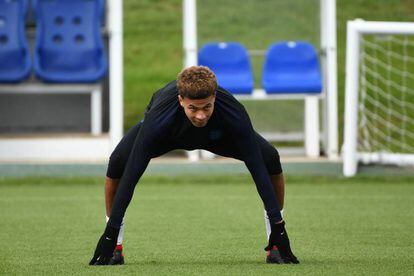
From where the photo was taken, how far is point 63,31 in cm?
1332

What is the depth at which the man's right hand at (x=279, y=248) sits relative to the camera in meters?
5.64

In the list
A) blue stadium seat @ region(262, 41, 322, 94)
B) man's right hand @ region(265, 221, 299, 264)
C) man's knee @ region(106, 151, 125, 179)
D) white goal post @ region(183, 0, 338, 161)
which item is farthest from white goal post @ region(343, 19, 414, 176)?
man's knee @ region(106, 151, 125, 179)

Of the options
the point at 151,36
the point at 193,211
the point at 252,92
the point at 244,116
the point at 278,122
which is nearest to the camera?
the point at 244,116

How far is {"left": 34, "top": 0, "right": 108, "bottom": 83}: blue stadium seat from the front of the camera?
13.1 m

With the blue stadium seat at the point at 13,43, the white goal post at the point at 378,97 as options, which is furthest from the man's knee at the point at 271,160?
the blue stadium seat at the point at 13,43

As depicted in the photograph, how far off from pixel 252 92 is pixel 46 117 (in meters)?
2.88

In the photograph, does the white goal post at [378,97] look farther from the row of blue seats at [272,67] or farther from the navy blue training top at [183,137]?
the navy blue training top at [183,137]

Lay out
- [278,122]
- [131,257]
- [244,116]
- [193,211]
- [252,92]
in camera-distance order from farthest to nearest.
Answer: [278,122]
[252,92]
[193,211]
[131,257]
[244,116]

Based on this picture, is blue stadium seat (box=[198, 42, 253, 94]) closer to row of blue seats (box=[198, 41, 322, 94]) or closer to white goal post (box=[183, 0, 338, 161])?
row of blue seats (box=[198, 41, 322, 94])

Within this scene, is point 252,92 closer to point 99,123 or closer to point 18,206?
point 99,123

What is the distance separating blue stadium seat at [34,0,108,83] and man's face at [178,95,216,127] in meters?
7.62

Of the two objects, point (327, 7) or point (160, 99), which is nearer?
point (160, 99)

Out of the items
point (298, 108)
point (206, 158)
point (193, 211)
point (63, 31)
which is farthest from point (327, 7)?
point (193, 211)

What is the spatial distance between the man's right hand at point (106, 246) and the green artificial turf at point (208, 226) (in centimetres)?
9
